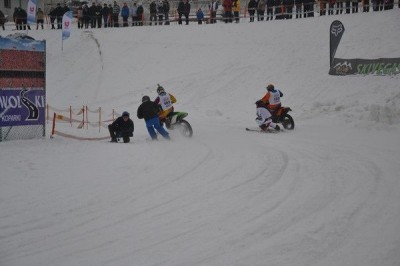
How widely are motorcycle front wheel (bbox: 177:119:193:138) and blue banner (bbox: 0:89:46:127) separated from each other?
3.86 m

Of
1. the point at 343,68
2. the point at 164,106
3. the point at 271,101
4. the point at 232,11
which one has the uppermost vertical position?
the point at 232,11

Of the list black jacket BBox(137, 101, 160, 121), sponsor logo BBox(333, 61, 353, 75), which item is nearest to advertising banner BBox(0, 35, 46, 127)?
black jacket BBox(137, 101, 160, 121)

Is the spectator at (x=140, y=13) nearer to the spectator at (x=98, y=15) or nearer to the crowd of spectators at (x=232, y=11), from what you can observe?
the crowd of spectators at (x=232, y=11)

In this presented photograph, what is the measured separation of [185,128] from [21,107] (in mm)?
4521

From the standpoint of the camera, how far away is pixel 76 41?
2988 centimetres

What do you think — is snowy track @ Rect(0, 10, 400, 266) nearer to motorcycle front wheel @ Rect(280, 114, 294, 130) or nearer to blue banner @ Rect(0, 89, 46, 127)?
motorcycle front wheel @ Rect(280, 114, 294, 130)

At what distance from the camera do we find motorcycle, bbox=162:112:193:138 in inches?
499

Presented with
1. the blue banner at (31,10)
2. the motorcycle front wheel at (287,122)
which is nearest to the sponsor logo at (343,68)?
the motorcycle front wheel at (287,122)

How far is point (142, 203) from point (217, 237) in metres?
1.63

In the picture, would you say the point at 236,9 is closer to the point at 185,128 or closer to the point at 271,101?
the point at 271,101

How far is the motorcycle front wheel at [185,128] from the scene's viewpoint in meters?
12.7

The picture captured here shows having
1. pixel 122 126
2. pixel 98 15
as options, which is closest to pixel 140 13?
pixel 98 15

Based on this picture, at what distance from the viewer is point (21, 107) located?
1126 centimetres

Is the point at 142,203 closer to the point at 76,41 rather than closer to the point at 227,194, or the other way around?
the point at 227,194
